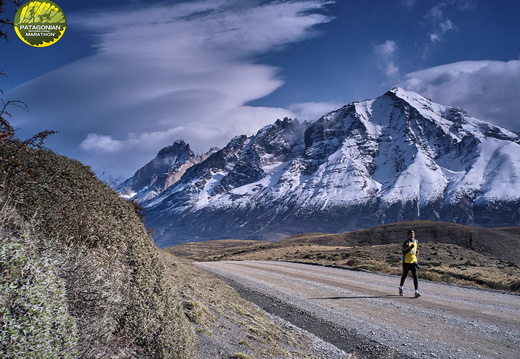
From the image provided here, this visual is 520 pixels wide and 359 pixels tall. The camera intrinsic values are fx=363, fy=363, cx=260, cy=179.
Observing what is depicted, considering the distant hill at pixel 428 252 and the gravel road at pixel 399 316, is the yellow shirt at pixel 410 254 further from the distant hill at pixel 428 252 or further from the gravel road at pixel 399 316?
the distant hill at pixel 428 252

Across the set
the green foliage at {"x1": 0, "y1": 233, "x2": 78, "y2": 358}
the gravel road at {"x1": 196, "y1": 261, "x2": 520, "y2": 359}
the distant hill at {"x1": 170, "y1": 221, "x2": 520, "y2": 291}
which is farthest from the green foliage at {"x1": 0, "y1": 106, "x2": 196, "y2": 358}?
the distant hill at {"x1": 170, "y1": 221, "x2": 520, "y2": 291}

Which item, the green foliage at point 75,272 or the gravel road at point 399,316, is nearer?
the green foliage at point 75,272

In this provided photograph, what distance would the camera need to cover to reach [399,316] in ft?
39.1

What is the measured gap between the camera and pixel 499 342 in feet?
29.4

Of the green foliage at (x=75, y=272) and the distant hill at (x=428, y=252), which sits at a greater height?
the green foliage at (x=75, y=272)

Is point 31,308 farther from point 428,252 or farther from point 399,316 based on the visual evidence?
point 428,252

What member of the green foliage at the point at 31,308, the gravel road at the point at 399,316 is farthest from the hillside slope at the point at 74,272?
the gravel road at the point at 399,316

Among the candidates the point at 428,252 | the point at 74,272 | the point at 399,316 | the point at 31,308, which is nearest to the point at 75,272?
the point at 74,272

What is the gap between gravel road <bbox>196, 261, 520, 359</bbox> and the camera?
8.91 metres

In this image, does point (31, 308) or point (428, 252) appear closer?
point (31, 308)

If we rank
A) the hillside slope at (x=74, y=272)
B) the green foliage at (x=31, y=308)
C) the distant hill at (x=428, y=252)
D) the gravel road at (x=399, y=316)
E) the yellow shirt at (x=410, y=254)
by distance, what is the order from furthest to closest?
the distant hill at (x=428, y=252)
the yellow shirt at (x=410, y=254)
the gravel road at (x=399, y=316)
the hillside slope at (x=74, y=272)
the green foliage at (x=31, y=308)

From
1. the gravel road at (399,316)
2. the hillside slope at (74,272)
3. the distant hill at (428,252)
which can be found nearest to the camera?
the hillside slope at (74,272)

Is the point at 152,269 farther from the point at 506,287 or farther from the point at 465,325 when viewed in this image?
the point at 506,287

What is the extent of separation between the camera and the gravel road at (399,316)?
8906 millimetres
